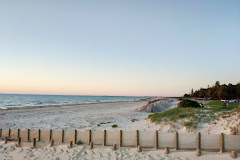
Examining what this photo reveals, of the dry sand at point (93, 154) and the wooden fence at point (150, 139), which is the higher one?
the wooden fence at point (150, 139)

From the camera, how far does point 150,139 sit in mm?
13688

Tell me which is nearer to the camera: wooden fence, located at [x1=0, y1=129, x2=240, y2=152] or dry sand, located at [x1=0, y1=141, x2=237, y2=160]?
dry sand, located at [x1=0, y1=141, x2=237, y2=160]

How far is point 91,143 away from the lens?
46.1ft

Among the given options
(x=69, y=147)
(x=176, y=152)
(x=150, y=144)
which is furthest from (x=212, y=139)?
(x=69, y=147)

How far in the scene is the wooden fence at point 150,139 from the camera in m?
12.7

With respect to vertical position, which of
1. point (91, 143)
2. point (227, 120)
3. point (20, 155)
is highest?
point (227, 120)

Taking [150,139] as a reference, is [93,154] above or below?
below

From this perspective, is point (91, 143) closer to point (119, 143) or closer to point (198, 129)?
point (119, 143)

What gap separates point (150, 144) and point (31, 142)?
31.7 feet

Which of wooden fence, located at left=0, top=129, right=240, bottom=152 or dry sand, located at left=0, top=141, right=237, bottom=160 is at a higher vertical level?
wooden fence, located at left=0, top=129, right=240, bottom=152

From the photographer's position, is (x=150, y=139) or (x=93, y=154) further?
(x=150, y=139)

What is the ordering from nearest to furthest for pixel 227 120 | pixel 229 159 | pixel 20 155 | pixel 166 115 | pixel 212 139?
pixel 229 159, pixel 212 139, pixel 20 155, pixel 227 120, pixel 166 115

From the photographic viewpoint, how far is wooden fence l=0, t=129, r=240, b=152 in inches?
500

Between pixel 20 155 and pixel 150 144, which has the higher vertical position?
pixel 150 144
